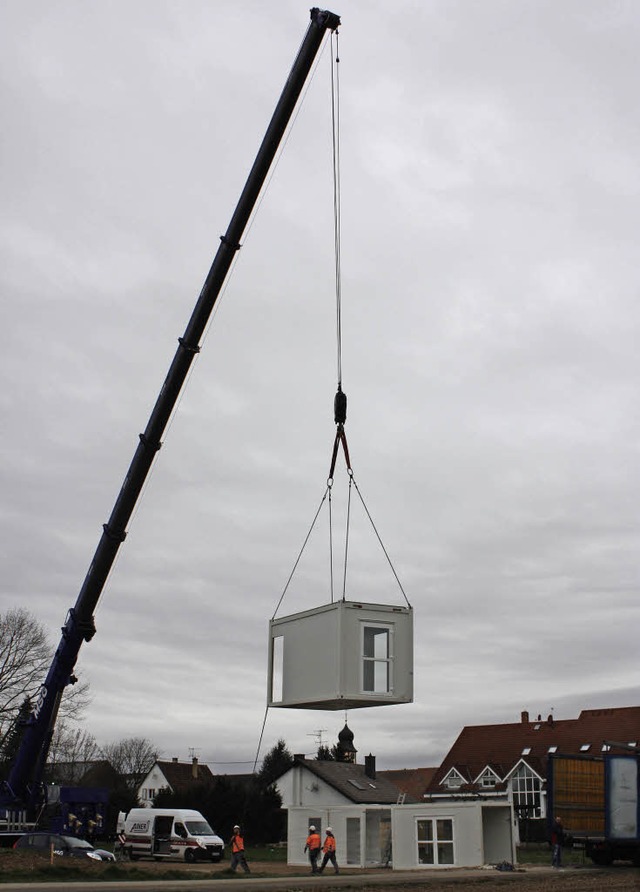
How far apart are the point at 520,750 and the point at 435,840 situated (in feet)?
117

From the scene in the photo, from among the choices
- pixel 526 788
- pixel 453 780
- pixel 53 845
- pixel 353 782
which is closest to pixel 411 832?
pixel 53 845

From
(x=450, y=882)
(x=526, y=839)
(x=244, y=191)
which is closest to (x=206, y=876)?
(x=450, y=882)

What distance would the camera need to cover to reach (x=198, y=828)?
119 ft

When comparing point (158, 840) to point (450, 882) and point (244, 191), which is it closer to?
point (450, 882)

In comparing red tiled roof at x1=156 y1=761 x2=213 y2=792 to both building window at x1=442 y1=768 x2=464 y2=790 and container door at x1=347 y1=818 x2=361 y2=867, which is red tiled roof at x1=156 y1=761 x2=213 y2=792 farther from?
container door at x1=347 y1=818 x2=361 y2=867

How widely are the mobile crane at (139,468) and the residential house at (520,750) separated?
34.3 meters

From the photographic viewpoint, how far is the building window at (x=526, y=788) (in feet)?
192

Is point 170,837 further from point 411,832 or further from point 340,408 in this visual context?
point 340,408

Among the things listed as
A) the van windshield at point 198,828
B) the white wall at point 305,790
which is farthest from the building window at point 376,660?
the white wall at point 305,790

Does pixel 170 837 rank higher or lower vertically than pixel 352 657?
lower

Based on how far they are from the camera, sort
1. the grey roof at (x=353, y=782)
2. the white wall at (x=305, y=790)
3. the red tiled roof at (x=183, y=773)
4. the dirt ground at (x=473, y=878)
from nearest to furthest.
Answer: the dirt ground at (x=473, y=878)
the grey roof at (x=353, y=782)
the white wall at (x=305, y=790)
the red tiled roof at (x=183, y=773)

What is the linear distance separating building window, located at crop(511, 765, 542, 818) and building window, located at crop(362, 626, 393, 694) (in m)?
45.4

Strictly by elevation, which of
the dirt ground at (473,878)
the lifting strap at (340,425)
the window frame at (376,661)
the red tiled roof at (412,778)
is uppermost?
the lifting strap at (340,425)

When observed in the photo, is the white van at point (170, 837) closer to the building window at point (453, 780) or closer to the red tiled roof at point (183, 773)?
the building window at point (453, 780)
